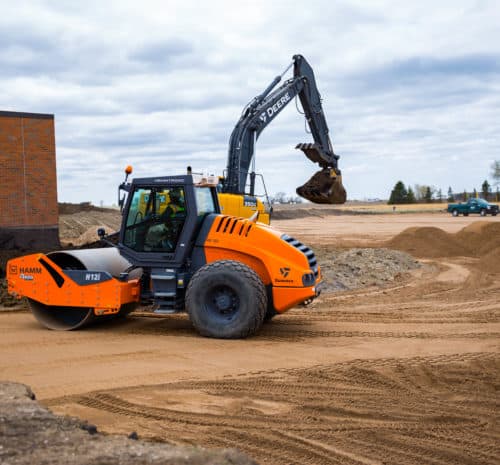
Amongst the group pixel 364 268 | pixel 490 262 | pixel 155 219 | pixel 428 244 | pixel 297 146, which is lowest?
pixel 490 262

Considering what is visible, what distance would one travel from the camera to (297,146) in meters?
20.3

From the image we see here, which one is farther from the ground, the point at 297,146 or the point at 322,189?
the point at 297,146

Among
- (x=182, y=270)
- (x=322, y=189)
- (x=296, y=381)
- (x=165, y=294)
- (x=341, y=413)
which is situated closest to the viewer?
(x=341, y=413)

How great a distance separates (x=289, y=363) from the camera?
832 centimetres

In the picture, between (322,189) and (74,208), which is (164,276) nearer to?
(322,189)

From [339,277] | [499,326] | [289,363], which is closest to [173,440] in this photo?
[289,363]

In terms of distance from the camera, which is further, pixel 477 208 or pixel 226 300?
pixel 477 208

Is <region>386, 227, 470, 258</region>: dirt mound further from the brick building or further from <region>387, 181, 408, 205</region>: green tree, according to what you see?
<region>387, 181, 408, 205</region>: green tree

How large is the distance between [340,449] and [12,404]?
2567 mm

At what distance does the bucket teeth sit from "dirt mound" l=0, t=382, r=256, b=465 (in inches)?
611

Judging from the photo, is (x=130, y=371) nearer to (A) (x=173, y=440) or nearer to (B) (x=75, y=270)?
(A) (x=173, y=440)

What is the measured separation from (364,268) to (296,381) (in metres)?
10.6

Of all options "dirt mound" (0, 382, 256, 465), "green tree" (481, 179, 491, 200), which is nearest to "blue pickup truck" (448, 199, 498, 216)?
"green tree" (481, 179, 491, 200)

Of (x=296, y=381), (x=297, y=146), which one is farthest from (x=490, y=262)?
(x=296, y=381)
